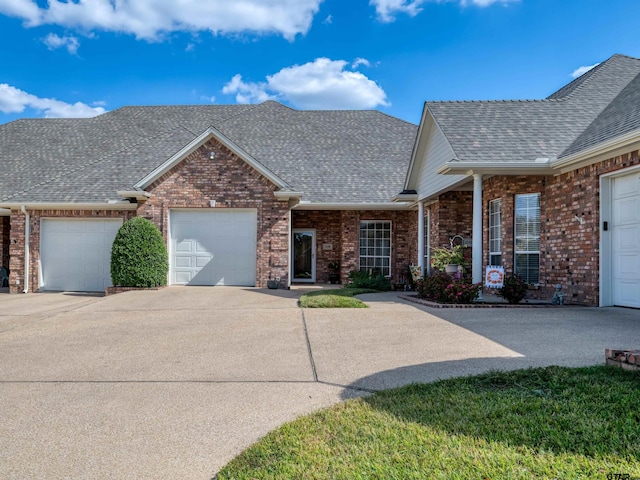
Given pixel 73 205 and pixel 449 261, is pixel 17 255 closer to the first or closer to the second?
pixel 73 205

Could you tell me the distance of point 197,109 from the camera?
2442 centimetres

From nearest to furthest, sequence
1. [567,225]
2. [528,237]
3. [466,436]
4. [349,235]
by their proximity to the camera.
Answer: [466,436]
[567,225]
[528,237]
[349,235]

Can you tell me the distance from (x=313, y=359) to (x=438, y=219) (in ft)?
33.4

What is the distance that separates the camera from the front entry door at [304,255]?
19.8 metres

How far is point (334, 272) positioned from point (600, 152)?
38.4ft

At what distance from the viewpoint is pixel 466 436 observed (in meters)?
3.39

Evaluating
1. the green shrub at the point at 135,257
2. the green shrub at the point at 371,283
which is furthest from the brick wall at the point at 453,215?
the green shrub at the point at 135,257

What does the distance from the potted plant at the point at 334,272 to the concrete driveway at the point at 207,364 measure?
8976mm

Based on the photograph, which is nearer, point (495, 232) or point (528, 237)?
point (528, 237)

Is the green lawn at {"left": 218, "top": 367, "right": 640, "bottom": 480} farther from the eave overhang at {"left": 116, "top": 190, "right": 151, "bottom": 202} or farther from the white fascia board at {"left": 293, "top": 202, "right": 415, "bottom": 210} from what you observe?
the white fascia board at {"left": 293, "top": 202, "right": 415, "bottom": 210}

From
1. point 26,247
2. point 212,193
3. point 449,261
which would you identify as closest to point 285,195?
point 212,193

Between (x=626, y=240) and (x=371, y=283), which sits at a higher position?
(x=626, y=240)

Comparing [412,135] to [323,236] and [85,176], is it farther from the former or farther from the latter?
[85,176]

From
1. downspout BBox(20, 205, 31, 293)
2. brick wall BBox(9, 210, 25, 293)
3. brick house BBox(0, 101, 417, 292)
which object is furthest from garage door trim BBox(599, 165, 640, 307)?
brick wall BBox(9, 210, 25, 293)
